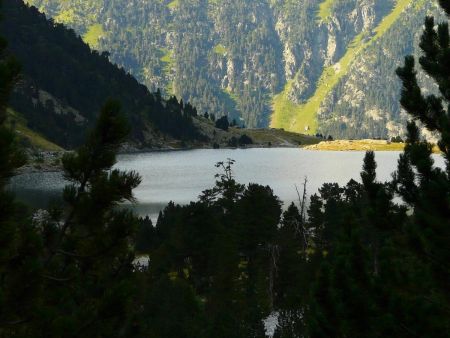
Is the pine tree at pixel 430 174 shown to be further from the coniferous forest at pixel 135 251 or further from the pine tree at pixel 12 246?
the pine tree at pixel 12 246

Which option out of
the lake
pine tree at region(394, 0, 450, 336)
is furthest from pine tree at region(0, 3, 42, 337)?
the lake

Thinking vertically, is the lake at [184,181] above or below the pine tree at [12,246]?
below

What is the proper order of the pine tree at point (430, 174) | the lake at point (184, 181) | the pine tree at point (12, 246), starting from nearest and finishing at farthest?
the pine tree at point (12, 246), the pine tree at point (430, 174), the lake at point (184, 181)

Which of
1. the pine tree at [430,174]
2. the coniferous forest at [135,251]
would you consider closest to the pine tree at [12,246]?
the coniferous forest at [135,251]

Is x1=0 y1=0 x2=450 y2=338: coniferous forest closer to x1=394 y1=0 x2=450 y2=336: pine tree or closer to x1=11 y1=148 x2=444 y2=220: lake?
x1=394 y1=0 x2=450 y2=336: pine tree

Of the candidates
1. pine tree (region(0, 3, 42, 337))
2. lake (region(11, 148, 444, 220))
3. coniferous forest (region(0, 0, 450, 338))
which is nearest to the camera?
pine tree (region(0, 3, 42, 337))

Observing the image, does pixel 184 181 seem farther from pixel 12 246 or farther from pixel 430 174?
pixel 12 246

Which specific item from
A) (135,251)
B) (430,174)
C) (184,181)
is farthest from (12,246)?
(184,181)

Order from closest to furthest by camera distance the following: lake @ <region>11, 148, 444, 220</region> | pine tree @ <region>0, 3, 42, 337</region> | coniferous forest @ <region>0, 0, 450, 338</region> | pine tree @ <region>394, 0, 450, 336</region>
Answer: pine tree @ <region>0, 3, 42, 337</region> < coniferous forest @ <region>0, 0, 450, 338</region> < pine tree @ <region>394, 0, 450, 336</region> < lake @ <region>11, 148, 444, 220</region>

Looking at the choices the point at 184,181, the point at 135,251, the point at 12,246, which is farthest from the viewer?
the point at 184,181

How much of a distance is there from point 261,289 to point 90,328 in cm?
3321

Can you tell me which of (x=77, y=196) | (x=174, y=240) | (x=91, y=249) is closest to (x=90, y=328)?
(x=91, y=249)

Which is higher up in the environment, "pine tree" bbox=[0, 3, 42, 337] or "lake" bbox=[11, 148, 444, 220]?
"pine tree" bbox=[0, 3, 42, 337]

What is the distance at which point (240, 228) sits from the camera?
52.8m
